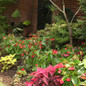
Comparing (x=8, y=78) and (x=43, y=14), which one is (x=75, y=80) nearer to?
(x=8, y=78)

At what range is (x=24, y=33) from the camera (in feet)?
29.3

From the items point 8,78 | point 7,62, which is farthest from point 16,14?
point 8,78

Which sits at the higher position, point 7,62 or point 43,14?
point 43,14

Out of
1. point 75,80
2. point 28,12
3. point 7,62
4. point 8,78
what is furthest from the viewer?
point 28,12

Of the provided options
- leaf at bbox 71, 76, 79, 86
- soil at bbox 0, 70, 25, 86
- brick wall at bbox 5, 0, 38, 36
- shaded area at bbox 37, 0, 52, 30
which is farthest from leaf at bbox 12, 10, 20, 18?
leaf at bbox 71, 76, 79, 86

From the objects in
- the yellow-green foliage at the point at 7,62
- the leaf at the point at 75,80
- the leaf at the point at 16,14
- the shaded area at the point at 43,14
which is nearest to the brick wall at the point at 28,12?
the shaded area at the point at 43,14

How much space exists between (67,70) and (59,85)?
0.97 feet

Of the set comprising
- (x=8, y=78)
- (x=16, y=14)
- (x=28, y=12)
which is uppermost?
(x=28, y=12)

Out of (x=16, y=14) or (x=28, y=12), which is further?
(x=28, y=12)

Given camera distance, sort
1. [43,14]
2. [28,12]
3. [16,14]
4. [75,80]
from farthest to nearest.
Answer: [28,12]
[43,14]
[16,14]
[75,80]

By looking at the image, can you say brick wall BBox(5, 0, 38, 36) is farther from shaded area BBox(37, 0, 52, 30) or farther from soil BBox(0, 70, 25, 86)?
soil BBox(0, 70, 25, 86)

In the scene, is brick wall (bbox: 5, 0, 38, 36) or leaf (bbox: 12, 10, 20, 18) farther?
brick wall (bbox: 5, 0, 38, 36)

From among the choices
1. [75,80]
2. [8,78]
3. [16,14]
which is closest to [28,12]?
[16,14]

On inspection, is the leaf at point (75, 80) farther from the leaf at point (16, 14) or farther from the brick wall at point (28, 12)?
the brick wall at point (28, 12)
